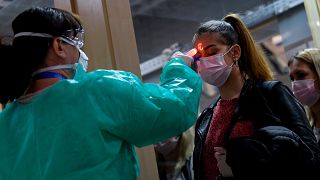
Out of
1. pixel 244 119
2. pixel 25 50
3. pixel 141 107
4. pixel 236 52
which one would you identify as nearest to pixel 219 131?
pixel 244 119

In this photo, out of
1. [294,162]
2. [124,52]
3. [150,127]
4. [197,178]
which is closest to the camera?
[150,127]

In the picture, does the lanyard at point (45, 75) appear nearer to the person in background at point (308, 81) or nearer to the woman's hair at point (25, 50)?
the woman's hair at point (25, 50)

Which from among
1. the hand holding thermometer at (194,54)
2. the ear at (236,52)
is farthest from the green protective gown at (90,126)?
the ear at (236,52)

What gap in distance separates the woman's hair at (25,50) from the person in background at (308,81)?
59.7 inches

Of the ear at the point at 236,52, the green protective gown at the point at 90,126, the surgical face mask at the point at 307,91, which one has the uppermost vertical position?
the ear at the point at 236,52

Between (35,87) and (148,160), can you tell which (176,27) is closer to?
(148,160)

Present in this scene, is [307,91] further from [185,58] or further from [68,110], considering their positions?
[68,110]

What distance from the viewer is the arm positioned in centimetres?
113

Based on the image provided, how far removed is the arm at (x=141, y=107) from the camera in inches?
44.5

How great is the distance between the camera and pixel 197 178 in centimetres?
158

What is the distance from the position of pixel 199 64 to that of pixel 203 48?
0.07 metres

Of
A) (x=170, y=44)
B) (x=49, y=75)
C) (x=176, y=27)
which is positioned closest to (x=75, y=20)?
(x=49, y=75)

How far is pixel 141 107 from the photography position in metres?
1.14

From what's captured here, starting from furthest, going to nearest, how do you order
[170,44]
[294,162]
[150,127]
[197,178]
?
[170,44] → [197,178] → [294,162] → [150,127]
